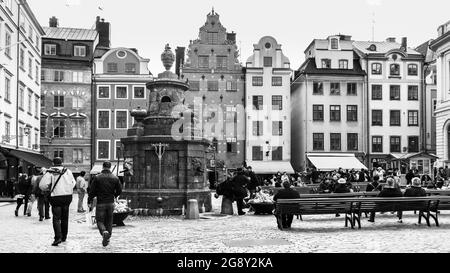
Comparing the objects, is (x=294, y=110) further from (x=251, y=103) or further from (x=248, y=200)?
(x=248, y=200)

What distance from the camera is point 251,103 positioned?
52656 mm

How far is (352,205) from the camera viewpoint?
50.8 feet

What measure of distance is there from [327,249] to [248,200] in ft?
35.8

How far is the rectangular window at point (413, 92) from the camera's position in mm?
54594

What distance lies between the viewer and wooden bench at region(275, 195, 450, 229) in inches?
598

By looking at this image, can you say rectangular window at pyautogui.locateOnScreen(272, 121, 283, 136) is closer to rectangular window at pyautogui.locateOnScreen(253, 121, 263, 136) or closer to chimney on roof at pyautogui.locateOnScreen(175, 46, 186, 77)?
rectangular window at pyautogui.locateOnScreen(253, 121, 263, 136)

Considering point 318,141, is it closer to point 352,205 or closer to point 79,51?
point 79,51

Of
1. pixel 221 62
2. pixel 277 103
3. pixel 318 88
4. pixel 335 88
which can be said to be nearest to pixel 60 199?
pixel 221 62

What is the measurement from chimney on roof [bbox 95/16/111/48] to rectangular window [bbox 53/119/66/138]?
34.5 feet

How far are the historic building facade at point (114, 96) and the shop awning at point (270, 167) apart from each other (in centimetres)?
1159

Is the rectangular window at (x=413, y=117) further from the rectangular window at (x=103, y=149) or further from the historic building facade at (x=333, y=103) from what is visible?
the rectangular window at (x=103, y=149)

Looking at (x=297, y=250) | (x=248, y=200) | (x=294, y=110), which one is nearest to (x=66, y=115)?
(x=294, y=110)

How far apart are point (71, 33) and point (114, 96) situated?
30.0 feet

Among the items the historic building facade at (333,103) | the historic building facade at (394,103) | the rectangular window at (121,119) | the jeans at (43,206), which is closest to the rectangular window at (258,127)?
the historic building facade at (333,103)
